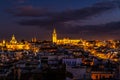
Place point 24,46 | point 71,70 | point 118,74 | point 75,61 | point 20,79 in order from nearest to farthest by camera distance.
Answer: point 118,74 < point 20,79 < point 71,70 < point 75,61 < point 24,46

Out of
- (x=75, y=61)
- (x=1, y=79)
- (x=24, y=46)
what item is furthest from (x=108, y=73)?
(x=24, y=46)

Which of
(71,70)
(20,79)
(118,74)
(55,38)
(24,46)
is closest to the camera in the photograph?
(118,74)

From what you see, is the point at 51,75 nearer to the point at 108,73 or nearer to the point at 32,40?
the point at 108,73

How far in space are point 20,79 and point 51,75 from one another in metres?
3.28

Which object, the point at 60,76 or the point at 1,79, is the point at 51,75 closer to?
the point at 60,76

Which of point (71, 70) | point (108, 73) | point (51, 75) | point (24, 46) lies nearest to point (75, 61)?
point (71, 70)

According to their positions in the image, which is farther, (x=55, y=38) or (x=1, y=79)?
(x=55, y=38)

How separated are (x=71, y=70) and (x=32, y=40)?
269ft

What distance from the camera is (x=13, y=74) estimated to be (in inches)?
1275

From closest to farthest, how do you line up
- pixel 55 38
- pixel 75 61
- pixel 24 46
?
pixel 75 61
pixel 24 46
pixel 55 38

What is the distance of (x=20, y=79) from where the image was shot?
2880 cm

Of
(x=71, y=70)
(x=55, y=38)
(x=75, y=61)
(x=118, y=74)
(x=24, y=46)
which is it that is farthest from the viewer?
(x=55, y=38)

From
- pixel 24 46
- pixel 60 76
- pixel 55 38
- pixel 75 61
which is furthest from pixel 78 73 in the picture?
pixel 55 38

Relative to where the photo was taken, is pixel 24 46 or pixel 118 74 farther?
pixel 24 46
